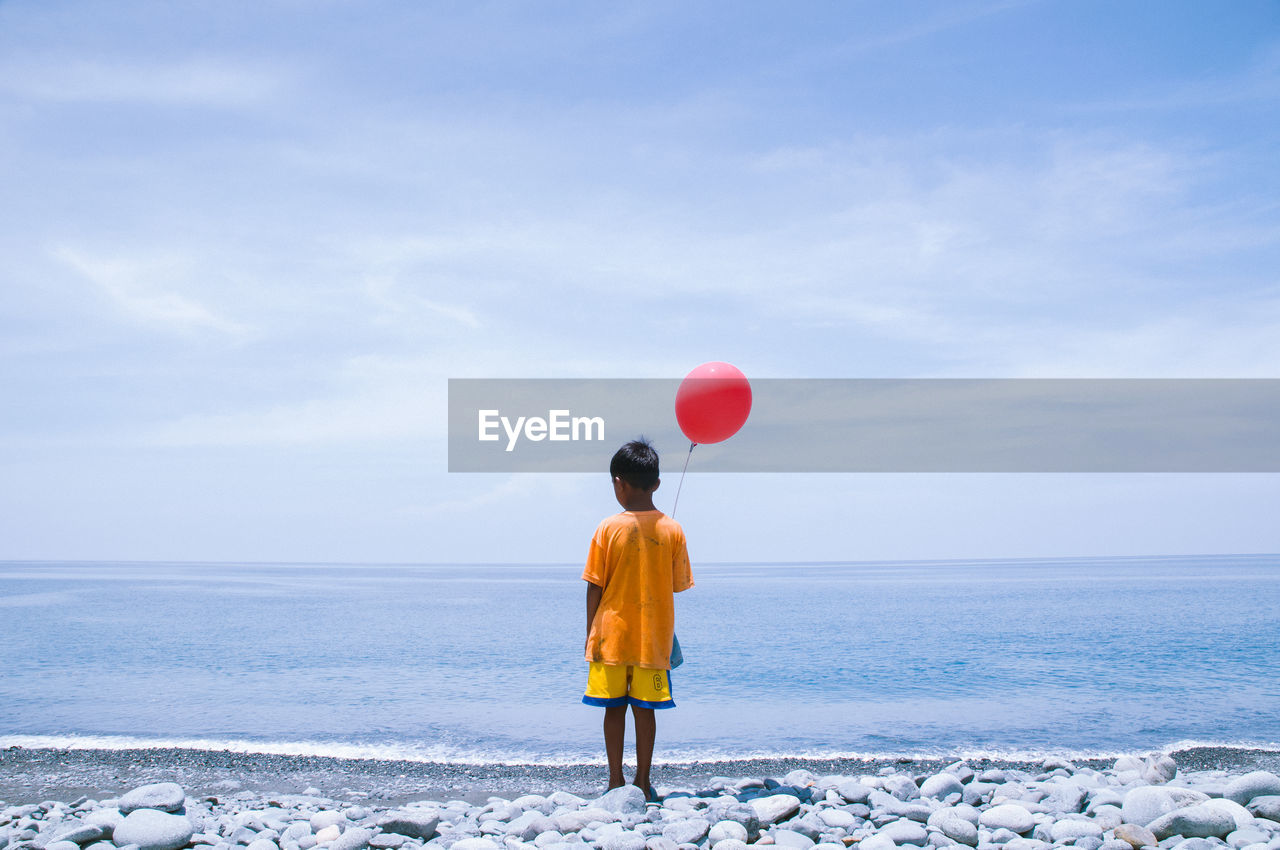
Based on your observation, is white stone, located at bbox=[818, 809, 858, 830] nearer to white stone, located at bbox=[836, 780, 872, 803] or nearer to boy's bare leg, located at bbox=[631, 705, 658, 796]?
white stone, located at bbox=[836, 780, 872, 803]

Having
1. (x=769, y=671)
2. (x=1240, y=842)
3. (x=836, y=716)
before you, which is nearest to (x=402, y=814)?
(x=1240, y=842)

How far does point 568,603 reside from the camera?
107ft

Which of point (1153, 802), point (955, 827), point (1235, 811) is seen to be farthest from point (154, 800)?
point (1235, 811)

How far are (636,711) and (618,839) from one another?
3.36ft

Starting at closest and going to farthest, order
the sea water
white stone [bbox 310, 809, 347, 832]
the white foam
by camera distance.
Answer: white stone [bbox 310, 809, 347, 832] → the white foam → the sea water

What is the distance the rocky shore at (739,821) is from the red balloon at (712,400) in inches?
91.8

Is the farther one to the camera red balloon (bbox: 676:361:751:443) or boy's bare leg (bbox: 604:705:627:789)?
red balloon (bbox: 676:361:751:443)

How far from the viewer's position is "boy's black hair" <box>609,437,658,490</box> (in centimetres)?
494

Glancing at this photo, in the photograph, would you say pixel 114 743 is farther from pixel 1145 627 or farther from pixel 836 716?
pixel 1145 627

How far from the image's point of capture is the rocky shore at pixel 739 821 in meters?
4.02

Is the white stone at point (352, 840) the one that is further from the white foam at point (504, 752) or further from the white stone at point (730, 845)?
the white foam at point (504, 752)

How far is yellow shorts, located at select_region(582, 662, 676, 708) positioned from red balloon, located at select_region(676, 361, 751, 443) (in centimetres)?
169

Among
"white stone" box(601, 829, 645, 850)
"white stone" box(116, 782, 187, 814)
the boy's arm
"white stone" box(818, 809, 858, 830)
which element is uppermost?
the boy's arm

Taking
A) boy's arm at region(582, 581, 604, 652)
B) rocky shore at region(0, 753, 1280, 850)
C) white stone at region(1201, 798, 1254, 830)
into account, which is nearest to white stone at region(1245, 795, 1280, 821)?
rocky shore at region(0, 753, 1280, 850)
